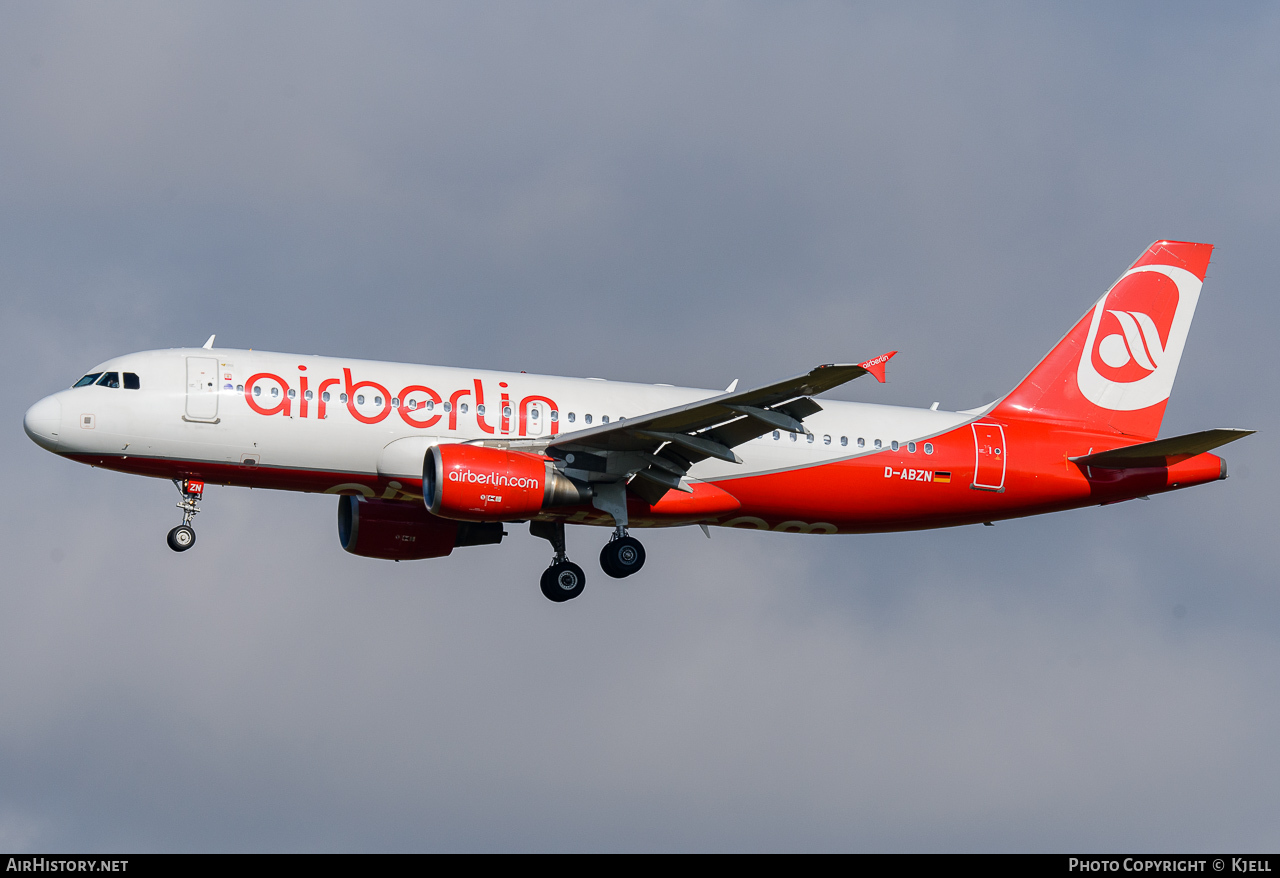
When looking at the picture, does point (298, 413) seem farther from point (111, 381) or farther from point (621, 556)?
point (621, 556)

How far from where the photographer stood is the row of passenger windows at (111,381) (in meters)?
36.8

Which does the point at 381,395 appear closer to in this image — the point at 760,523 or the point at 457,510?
the point at 457,510

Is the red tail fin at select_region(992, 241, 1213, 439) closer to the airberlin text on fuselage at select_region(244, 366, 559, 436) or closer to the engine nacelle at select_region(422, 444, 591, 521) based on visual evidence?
the engine nacelle at select_region(422, 444, 591, 521)

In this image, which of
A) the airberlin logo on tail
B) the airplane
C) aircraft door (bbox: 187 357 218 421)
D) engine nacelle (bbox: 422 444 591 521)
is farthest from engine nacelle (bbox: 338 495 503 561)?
the airberlin logo on tail

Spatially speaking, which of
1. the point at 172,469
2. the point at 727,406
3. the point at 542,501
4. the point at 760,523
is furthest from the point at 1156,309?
the point at 172,469

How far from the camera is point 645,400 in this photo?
131 feet

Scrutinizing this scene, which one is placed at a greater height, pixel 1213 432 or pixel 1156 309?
pixel 1156 309

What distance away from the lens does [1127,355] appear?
146 feet

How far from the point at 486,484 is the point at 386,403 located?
10.2 ft

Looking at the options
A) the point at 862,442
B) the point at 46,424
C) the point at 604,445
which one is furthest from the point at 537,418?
the point at 46,424

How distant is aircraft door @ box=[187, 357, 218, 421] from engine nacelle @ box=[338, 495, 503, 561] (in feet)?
19.8

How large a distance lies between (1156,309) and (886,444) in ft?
31.9

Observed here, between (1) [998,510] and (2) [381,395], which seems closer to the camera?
(2) [381,395]

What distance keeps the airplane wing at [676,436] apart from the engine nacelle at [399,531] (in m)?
5.28
